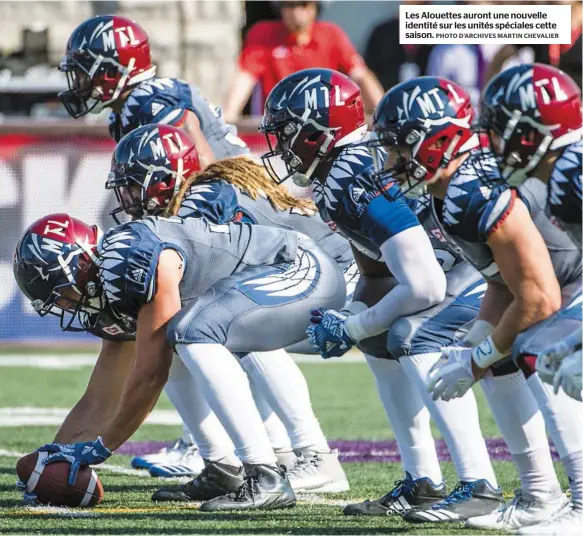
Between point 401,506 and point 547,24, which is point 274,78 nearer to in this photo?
point 547,24

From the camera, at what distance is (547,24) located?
6.06 metres

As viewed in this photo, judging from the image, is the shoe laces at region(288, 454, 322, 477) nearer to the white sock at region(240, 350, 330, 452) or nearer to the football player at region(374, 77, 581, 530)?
the white sock at region(240, 350, 330, 452)

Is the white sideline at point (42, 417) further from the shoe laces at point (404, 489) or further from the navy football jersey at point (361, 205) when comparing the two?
the navy football jersey at point (361, 205)

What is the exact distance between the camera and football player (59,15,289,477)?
615 cm

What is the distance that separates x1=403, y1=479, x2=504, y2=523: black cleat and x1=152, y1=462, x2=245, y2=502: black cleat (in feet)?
2.68

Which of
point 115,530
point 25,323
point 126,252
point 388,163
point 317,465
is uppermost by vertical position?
point 388,163

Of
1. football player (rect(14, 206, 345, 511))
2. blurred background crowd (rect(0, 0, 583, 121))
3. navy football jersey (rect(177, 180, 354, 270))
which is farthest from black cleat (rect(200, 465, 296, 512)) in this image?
blurred background crowd (rect(0, 0, 583, 121))

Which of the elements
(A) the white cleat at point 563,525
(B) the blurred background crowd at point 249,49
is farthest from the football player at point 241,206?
(B) the blurred background crowd at point 249,49

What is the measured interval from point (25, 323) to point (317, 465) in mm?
4772

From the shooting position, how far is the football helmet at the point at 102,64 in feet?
20.8

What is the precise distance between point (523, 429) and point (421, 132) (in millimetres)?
1025

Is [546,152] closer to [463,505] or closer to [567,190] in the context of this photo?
[567,190]

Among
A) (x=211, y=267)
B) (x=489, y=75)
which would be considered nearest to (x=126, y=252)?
(x=211, y=267)

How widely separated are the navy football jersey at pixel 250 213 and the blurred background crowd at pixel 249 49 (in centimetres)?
354
